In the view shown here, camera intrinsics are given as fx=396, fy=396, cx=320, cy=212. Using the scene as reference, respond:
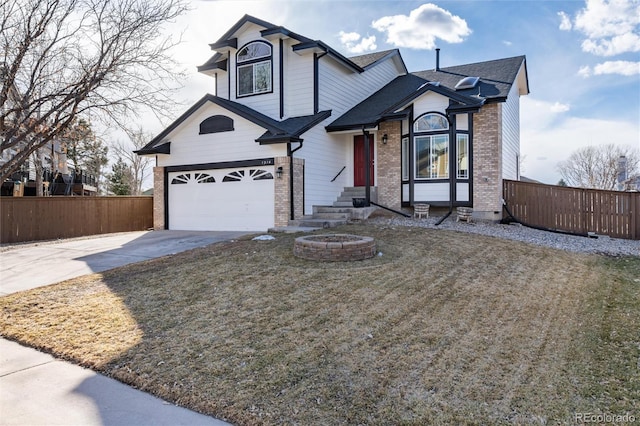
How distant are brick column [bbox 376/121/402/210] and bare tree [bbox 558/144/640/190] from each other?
76.8 feet

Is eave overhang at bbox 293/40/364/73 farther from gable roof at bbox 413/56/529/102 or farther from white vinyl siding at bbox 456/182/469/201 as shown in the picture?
white vinyl siding at bbox 456/182/469/201

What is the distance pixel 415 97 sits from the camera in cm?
1329

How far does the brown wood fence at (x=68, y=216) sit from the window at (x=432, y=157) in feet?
42.1

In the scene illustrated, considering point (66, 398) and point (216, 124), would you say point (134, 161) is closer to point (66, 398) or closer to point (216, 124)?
point (216, 124)

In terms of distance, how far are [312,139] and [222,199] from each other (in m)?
3.92

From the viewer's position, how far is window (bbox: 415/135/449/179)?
13.2m

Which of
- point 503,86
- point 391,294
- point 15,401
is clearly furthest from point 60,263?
point 503,86

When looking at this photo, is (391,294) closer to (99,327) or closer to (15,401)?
(99,327)

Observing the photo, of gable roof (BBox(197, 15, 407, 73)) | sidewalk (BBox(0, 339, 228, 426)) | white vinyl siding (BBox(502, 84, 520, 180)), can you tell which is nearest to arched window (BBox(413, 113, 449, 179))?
white vinyl siding (BBox(502, 84, 520, 180))

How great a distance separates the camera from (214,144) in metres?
14.3

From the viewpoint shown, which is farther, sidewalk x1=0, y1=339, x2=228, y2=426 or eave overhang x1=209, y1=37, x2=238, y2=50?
eave overhang x1=209, y1=37, x2=238, y2=50

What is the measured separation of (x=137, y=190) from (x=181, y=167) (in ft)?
78.7

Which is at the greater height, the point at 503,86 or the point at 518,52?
the point at 518,52

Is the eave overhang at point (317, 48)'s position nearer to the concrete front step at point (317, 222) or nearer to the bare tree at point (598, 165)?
the concrete front step at point (317, 222)
